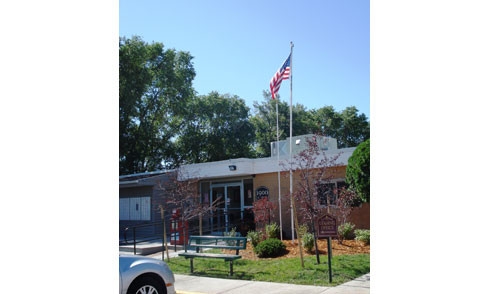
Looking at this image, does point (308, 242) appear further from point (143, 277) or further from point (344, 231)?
point (143, 277)

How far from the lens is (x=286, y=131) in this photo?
42.3 metres

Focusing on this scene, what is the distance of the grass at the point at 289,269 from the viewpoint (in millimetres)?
8258

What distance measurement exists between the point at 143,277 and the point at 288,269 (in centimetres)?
362

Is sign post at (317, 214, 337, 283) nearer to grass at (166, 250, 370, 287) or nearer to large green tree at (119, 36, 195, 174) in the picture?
grass at (166, 250, 370, 287)

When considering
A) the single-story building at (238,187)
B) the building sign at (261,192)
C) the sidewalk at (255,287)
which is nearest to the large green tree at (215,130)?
the single-story building at (238,187)

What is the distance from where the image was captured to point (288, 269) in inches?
358

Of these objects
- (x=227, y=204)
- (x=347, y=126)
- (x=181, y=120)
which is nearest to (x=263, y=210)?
(x=227, y=204)

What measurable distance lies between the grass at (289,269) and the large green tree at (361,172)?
2674mm

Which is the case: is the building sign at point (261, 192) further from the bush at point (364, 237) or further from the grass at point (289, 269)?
the grass at point (289, 269)
